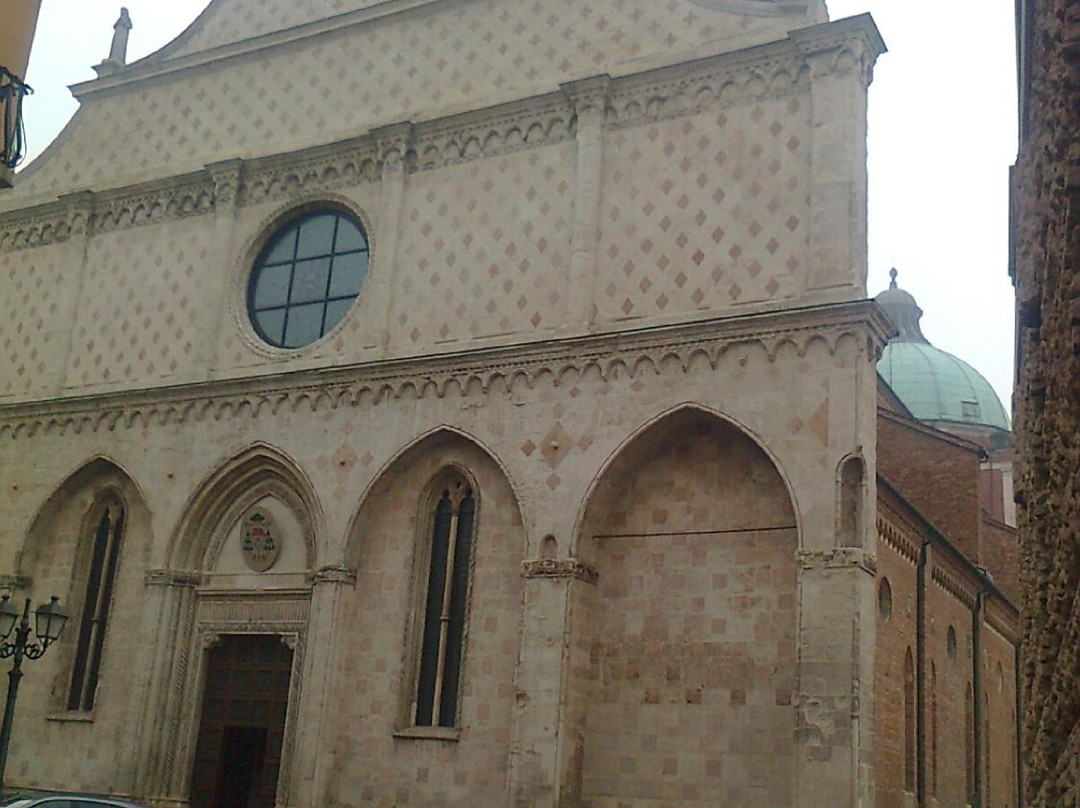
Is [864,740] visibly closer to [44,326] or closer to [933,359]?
[44,326]

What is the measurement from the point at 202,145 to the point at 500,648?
9874 millimetres

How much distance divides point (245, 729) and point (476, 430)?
5.14 meters

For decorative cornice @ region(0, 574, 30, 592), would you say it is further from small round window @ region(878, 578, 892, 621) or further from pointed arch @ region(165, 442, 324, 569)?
small round window @ region(878, 578, 892, 621)

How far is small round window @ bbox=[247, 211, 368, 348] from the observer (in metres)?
18.2

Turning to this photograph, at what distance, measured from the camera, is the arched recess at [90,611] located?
1750 centimetres

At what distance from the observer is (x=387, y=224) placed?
17.7 metres

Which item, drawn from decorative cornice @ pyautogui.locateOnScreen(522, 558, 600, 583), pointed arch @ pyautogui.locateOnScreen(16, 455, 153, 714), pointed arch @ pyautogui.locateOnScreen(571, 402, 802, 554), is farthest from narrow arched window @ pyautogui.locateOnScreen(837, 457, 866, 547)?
pointed arch @ pyautogui.locateOnScreen(16, 455, 153, 714)

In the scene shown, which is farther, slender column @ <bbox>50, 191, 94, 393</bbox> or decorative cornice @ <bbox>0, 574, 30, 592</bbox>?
slender column @ <bbox>50, 191, 94, 393</bbox>

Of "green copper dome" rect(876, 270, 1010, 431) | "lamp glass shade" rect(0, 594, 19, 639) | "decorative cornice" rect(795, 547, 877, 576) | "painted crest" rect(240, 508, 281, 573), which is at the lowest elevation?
"lamp glass shade" rect(0, 594, 19, 639)

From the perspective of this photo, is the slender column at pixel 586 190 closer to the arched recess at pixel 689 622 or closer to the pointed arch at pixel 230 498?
the arched recess at pixel 689 622

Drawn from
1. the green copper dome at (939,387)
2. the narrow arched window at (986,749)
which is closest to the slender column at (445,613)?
the narrow arched window at (986,749)

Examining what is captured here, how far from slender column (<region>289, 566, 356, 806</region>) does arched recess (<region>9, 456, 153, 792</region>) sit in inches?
106

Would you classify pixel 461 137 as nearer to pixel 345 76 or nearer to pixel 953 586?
pixel 345 76

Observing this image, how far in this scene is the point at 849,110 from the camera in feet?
48.8
